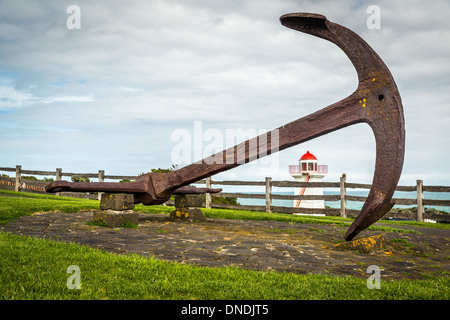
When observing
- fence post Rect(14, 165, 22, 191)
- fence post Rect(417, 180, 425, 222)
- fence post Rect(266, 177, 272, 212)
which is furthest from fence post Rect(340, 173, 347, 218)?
fence post Rect(14, 165, 22, 191)

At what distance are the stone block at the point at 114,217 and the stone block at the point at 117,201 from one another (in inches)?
3.4

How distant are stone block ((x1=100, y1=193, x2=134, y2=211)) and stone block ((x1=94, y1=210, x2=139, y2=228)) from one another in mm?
86

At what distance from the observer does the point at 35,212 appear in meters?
8.48

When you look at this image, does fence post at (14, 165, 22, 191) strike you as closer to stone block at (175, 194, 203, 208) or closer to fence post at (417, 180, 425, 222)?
stone block at (175, 194, 203, 208)

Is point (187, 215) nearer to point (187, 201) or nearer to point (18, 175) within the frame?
point (187, 201)

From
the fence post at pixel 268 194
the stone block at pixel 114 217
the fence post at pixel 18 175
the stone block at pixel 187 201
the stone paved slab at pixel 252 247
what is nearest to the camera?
the stone paved slab at pixel 252 247

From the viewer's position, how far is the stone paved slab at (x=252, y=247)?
13.8 ft

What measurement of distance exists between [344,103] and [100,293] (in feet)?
11.6

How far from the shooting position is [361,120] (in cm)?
420

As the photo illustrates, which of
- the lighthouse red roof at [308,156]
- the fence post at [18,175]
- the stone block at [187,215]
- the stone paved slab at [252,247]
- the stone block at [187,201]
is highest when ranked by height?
the lighthouse red roof at [308,156]

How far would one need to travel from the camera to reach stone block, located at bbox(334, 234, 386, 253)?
17.0 ft

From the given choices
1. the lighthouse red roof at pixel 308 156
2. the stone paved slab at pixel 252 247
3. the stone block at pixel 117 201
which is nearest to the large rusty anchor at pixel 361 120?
the stone paved slab at pixel 252 247

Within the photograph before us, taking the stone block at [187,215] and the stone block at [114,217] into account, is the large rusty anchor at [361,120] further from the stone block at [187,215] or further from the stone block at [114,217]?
the stone block at [187,215]

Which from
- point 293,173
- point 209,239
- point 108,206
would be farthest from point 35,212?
point 293,173
